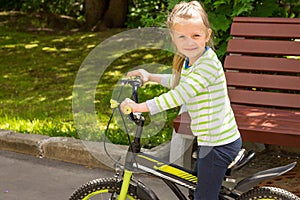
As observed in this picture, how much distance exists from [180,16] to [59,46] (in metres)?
6.97

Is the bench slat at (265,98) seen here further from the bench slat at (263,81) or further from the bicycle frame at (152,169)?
A: the bicycle frame at (152,169)

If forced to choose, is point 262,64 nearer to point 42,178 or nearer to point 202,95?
point 42,178

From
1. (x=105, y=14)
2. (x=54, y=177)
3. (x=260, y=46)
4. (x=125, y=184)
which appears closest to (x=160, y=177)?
(x=125, y=184)

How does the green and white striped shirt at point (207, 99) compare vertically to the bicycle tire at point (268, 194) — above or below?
above

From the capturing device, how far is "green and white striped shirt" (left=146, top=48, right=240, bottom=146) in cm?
281

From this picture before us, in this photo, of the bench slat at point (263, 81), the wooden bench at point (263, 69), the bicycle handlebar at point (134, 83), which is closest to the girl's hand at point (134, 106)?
the bicycle handlebar at point (134, 83)

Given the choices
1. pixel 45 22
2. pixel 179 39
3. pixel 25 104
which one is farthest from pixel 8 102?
pixel 45 22

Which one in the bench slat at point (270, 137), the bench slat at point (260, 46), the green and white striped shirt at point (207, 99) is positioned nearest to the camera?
the green and white striped shirt at point (207, 99)

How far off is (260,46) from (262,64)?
17cm

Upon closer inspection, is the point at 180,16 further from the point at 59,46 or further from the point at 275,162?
the point at 59,46

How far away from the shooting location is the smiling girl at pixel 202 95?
2.82 m

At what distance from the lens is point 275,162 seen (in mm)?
4891

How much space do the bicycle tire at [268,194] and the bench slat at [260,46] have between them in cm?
204

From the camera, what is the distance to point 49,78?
7977 mm
